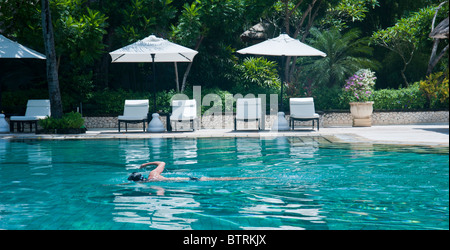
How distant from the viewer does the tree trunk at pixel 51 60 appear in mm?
15539

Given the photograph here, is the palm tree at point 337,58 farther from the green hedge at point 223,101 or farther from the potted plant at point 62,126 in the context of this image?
the potted plant at point 62,126

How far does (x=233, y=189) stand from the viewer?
7.50 metres

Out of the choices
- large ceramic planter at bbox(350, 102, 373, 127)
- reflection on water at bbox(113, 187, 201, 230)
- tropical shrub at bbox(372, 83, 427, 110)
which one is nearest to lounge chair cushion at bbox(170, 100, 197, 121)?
large ceramic planter at bbox(350, 102, 373, 127)

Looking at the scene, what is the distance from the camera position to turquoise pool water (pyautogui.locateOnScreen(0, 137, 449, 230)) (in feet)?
18.6

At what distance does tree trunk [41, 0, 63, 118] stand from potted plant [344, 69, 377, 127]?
31.7 feet

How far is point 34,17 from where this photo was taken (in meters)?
17.4

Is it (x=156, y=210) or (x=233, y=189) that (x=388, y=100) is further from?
(x=156, y=210)

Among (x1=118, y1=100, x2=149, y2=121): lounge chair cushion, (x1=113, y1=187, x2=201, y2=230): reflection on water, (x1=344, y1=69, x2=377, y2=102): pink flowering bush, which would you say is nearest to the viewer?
(x1=113, y1=187, x2=201, y2=230): reflection on water

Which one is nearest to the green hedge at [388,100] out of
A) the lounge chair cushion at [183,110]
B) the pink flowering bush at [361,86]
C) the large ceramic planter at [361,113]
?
the pink flowering bush at [361,86]

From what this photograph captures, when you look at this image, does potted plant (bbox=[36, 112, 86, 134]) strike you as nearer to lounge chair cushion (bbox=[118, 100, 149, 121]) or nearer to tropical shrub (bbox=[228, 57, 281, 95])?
lounge chair cushion (bbox=[118, 100, 149, 121])

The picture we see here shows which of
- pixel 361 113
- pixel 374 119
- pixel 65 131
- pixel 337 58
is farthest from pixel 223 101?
pixel 337 58

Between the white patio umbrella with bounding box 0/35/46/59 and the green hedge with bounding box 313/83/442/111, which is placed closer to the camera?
the white patio umbrella with bounding box 0/35/46/59
